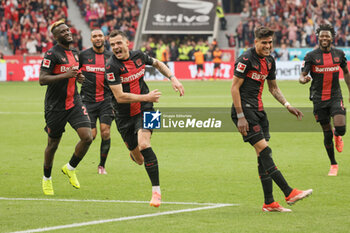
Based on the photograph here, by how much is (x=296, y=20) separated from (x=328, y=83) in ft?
107

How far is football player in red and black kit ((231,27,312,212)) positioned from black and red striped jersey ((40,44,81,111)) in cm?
259

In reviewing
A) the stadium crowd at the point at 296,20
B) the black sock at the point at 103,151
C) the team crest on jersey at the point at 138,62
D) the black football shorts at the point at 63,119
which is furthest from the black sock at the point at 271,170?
the stadium crowd at the point at 296,20

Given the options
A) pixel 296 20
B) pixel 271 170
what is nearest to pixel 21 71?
pixel 296 20

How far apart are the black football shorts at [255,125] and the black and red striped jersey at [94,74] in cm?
385

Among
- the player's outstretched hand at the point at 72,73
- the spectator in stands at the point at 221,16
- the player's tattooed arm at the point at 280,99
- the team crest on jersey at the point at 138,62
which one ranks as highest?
the team crest on jersey at the point at 138,62

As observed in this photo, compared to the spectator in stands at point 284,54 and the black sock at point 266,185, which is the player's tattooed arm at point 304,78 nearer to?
the black sock at point 266,185

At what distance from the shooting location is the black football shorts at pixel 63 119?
31.9 ft

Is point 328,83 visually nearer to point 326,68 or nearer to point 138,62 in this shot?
point 326,68

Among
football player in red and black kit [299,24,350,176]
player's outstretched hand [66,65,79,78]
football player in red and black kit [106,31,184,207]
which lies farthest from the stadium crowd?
football player in red and black kit [106,31,184,207]

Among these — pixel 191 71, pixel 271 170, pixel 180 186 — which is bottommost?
pixel 191 71

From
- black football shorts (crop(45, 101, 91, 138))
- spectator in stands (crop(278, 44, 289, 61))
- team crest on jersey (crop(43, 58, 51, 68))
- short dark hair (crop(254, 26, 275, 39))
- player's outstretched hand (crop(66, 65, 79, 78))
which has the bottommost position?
spectator in stands (crop(278, 44, 289, 61))

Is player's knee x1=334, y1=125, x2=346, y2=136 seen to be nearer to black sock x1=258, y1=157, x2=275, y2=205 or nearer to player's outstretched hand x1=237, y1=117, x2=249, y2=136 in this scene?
black sock x1=258, y1=157, x2=275, y2=205

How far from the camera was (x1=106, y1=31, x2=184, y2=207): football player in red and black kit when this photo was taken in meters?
8.37

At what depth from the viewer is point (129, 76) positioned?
863 centimetres
